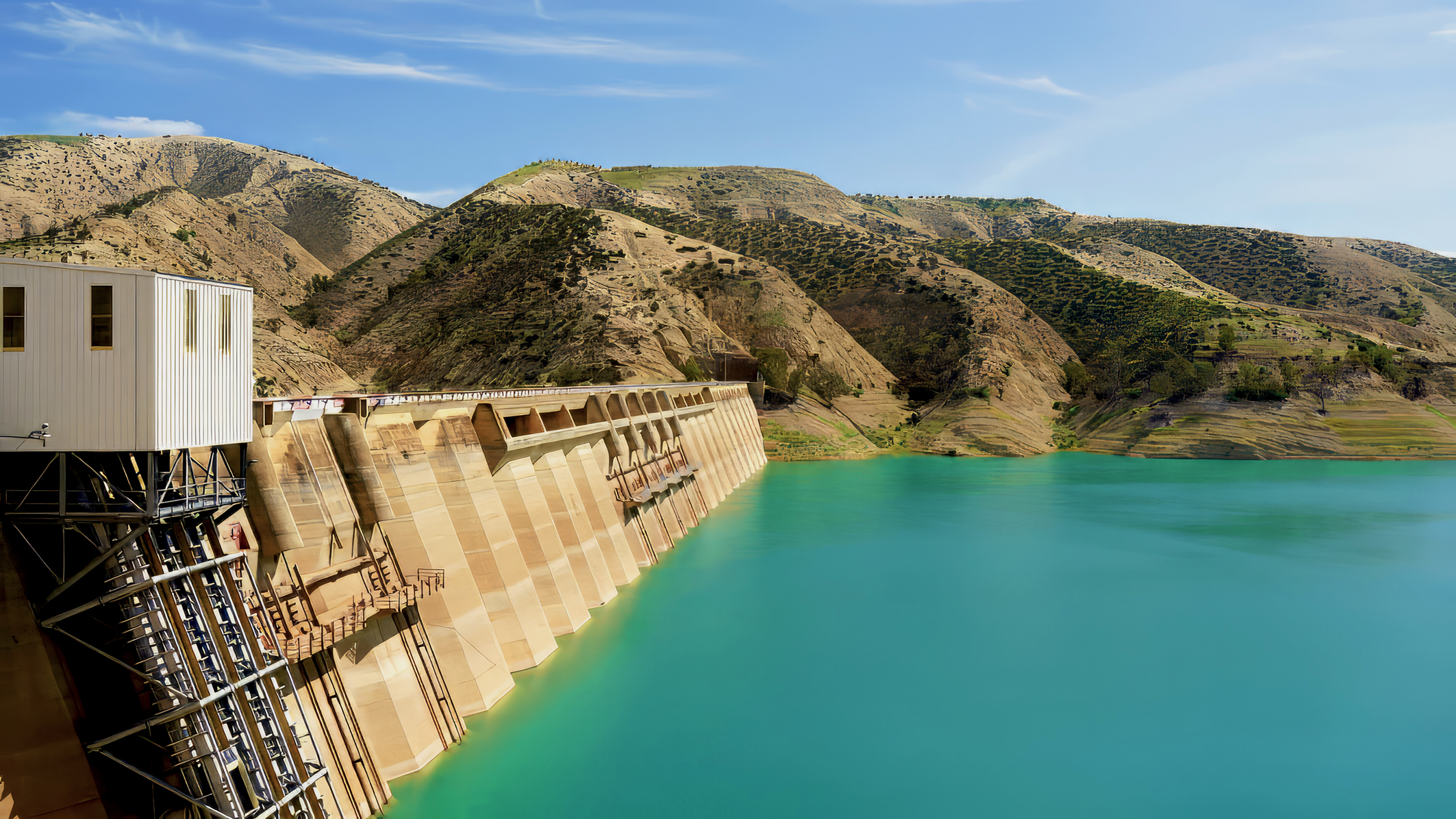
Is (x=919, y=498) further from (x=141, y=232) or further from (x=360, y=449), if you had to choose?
(x=141, y=232)

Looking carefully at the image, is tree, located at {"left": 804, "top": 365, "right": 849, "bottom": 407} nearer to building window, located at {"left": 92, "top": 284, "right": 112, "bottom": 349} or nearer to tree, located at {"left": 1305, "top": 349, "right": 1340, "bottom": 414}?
tree, located at {"left": 1305, "top": 349, "right": 1340, "bottom": 414}

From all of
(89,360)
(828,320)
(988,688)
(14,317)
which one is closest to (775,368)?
(828,320)

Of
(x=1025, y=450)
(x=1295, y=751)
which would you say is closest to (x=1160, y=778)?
(x=1295, y=751)

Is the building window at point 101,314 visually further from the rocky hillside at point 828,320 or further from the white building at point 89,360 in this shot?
the rocky hillside at point 828,320

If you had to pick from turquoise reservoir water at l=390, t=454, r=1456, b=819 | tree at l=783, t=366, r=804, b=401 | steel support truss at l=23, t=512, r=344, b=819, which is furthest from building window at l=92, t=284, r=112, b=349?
tree at l=783, t=366, r=804, b=401

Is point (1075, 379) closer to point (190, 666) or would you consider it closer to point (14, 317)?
point (190, 666)

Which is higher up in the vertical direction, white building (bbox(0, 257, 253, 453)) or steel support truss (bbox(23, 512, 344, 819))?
white building (bbox(0, 257, 253, 453))
